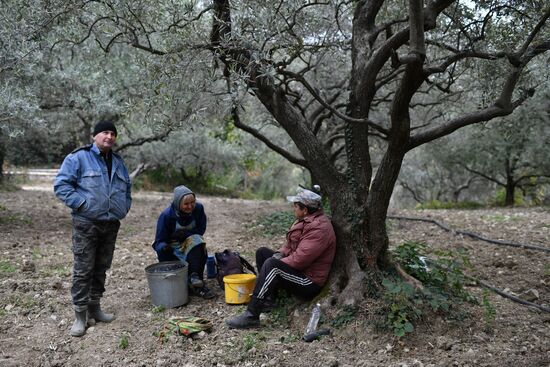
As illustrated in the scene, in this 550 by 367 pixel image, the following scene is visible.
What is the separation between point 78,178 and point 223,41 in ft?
5.74

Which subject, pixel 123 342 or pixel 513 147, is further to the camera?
pixel 513 147

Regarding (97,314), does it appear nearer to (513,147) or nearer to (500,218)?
(500,218)

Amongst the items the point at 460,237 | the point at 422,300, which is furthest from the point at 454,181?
the point at 422,300

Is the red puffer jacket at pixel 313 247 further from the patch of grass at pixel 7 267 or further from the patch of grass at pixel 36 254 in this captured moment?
the patch of grass at pixel 36 254

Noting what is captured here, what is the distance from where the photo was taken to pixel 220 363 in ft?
12.3

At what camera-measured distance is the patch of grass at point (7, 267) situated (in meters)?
5.89

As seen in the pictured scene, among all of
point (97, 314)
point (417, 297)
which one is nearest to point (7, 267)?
point (97, 314)

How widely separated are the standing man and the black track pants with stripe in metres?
1.40

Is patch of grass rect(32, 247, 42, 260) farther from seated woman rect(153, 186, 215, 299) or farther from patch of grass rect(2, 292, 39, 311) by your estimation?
seated woman rect(153, 186, 215, 299)

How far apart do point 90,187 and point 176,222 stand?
1132mm

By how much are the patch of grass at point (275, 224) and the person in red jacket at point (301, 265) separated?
14.0 ft

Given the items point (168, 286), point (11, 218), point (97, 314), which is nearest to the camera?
point (97, 314)

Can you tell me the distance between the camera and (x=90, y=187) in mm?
4172

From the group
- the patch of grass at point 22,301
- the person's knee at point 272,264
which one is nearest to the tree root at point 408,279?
the person's knee at point 272,264
